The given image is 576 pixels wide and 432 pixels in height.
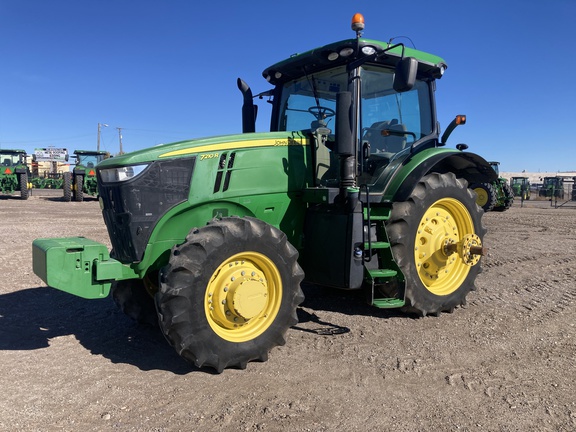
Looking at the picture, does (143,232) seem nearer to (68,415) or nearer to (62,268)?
(62,268)

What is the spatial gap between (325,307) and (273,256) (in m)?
1.69

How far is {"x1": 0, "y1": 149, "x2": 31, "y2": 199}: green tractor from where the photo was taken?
20.3 meters

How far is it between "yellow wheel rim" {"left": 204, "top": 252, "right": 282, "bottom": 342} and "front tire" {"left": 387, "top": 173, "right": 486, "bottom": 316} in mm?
1353

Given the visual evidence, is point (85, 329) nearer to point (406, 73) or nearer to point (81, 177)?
point (406, 73)

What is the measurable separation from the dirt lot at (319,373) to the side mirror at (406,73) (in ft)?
7.01

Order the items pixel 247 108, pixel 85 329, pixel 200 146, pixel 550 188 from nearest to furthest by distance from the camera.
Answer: pixel 200 146 → pixel 85 329 → pixel 247 108 → pixel 550 188

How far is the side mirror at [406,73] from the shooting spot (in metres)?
3.77

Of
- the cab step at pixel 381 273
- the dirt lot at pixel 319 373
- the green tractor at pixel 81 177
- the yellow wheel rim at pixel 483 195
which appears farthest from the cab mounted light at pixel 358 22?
the green tractor at pixel 81 177

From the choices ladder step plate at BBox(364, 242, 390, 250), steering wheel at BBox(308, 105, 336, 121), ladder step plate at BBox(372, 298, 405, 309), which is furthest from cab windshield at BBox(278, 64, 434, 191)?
ladder step plate at BBox(372, 298, 405, 309)

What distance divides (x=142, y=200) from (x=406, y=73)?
2.30m

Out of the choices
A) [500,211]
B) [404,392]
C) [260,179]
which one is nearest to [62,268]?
[260,179]

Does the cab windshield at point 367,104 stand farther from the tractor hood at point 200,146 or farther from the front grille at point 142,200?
the front grille at point 142,200

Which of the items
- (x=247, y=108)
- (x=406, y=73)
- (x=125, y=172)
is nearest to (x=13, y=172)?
(x=247, y=108)

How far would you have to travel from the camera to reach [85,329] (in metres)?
4.27
